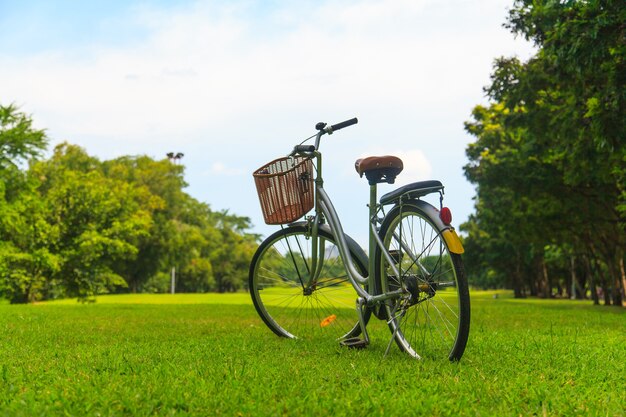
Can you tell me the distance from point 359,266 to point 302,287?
0.79 m

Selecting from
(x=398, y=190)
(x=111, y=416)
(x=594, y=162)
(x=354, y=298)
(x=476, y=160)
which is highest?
(x=476, y=160)

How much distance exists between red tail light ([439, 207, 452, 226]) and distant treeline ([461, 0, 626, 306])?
6361 millimetres

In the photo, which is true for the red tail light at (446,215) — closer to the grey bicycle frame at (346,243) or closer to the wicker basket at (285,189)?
the grey bicycle frame at (346,243)

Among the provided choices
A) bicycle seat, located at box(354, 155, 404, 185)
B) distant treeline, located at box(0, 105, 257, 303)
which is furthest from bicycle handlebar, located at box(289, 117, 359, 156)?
distant treeline, located at box(0, 105, 257, 303)

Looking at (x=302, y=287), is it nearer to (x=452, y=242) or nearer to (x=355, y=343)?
(x=355, y=343)

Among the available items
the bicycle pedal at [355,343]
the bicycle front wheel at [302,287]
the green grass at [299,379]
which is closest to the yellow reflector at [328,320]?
the bicycle front wheel at [302,287]

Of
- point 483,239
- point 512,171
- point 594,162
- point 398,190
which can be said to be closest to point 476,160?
point 512,171

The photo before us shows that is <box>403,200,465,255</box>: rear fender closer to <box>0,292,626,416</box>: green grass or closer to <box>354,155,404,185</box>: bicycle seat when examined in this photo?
<box>354,155,404,185</box>: bicycle seat

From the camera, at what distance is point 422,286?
165 inches

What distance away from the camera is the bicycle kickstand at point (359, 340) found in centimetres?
488

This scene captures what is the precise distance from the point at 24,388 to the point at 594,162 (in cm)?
1373

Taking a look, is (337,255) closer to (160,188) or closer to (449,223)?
(449,223)

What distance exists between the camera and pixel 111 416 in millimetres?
2754

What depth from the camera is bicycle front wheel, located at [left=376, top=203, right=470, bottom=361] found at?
4.02 metres
